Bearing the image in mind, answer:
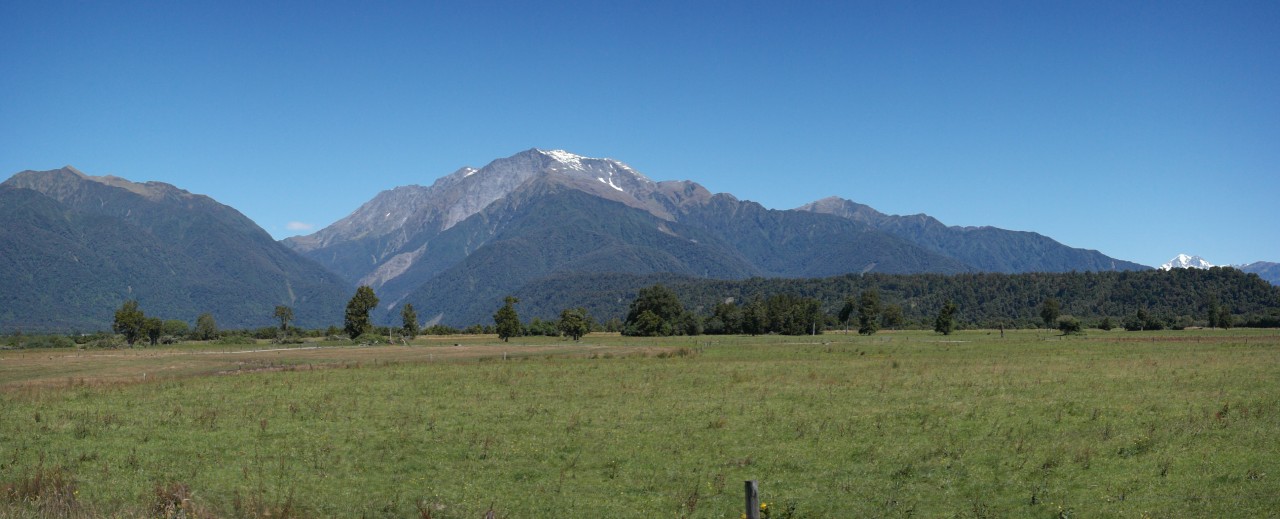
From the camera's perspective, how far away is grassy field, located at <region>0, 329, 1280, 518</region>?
18578 millimetres

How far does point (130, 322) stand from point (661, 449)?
128 metres

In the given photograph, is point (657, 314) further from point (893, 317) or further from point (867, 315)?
point (893, 317)

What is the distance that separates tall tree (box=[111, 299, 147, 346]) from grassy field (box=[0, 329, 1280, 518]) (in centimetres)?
9772

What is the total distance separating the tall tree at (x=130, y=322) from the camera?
124 metres

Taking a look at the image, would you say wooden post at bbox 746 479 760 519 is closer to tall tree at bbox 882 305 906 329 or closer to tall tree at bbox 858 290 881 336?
tall tree at bbox 858 290 881 336

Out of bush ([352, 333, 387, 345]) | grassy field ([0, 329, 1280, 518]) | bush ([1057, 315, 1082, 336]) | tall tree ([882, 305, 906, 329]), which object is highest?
tall tree ([882, 305, 906, 329])

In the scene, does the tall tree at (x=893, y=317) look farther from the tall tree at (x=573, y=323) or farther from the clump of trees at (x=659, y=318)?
the tall tree at (x=573, y=323)

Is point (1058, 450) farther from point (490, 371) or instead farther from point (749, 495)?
point (490, 371)

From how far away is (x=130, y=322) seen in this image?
4906 inches

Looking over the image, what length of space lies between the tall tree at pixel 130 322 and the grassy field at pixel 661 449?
321 feet

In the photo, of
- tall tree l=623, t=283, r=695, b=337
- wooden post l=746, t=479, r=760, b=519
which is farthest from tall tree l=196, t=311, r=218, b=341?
wooden post l=746, t=479, r=760, b=519

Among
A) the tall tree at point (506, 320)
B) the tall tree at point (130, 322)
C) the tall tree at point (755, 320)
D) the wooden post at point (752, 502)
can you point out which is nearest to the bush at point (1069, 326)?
the tall tree at point (755, 320)

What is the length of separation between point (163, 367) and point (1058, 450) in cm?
6414

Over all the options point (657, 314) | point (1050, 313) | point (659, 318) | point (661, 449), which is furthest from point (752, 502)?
point (1050, 313)
